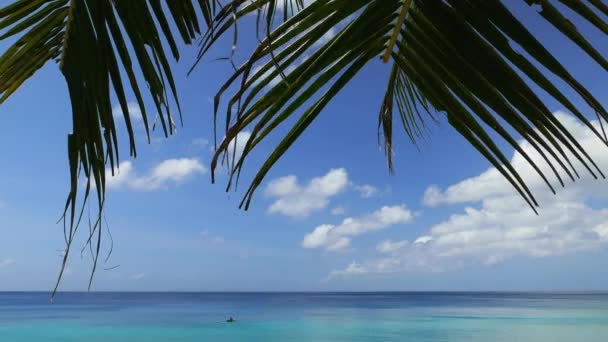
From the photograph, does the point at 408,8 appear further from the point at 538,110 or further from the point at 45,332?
the point at 45,332

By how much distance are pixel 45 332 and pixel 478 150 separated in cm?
3296

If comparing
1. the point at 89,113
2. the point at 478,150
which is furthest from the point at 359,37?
the point at 89,113

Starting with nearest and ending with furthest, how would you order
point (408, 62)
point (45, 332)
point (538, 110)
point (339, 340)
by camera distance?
point (538, 110), point (408, 62), point (339, 340), point (45, 332)

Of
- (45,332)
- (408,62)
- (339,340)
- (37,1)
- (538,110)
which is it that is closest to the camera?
(538,110)

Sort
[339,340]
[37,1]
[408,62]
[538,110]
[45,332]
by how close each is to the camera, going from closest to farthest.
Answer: [538,110] < [408,62] < [37,1] < [339,340] < [45,332]

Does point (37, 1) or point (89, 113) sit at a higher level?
point (37, 1)

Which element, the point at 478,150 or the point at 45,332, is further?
the point at 45,332

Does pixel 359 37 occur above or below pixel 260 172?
above

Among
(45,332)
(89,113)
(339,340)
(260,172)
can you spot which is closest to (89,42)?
(89,113)

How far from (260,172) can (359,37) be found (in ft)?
0.59

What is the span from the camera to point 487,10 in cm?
51

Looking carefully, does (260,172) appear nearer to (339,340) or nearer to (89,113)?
(89,113)

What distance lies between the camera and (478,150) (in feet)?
1.85

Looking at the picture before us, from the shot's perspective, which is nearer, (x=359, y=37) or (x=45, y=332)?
(x=359, y=37)
